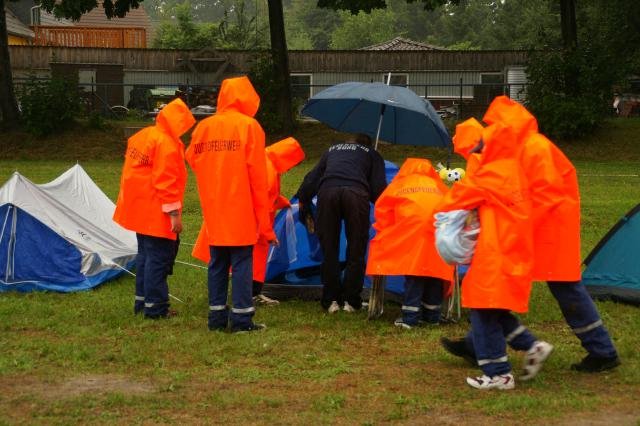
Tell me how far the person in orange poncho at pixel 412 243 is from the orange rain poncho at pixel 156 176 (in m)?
1.67

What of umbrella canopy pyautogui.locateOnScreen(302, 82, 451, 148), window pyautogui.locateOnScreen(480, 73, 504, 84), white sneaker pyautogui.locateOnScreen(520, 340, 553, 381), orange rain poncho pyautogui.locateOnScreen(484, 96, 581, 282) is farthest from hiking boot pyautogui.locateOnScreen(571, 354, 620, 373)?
window pyautogui.locateOnScreen(480, 73, 504, 84)

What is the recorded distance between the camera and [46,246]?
10.1 m

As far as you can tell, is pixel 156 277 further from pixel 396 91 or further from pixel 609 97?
pixel 609 97

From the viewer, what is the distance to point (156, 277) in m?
8.75

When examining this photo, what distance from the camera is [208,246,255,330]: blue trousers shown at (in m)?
8.22

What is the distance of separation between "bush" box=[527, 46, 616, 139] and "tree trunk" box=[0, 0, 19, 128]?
13524 mm

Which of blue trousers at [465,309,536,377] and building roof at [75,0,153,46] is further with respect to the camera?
building roof at [75,0,153,46]

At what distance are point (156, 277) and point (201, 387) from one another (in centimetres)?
223

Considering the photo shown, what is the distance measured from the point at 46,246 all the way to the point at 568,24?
2122 centimetres

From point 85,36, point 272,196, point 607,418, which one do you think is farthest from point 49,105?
point 607,418

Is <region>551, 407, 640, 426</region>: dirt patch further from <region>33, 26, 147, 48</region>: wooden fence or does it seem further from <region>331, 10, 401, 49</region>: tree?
<region>331, 10, 401, 49</region>: tree

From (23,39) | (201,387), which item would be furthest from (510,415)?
(23,39)

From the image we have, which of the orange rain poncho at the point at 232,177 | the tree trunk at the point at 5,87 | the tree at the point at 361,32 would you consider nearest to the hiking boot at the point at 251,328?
the orange rain poncho at the point at 232,177

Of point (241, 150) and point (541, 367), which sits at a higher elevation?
point (241, 150)
